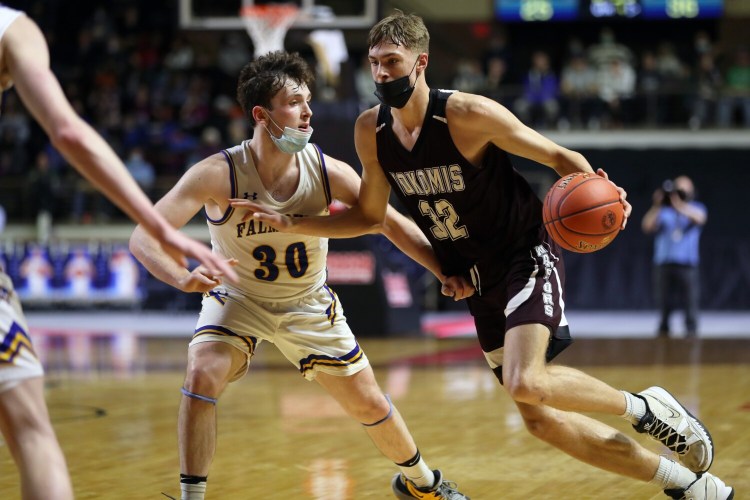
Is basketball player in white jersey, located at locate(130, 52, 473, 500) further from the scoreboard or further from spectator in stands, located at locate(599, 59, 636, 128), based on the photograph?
the scoreboard

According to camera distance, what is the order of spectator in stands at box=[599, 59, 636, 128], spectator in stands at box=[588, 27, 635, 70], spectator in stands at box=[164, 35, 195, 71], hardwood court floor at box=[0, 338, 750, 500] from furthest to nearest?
1. spectator in stands at box=[164, 35, 195, 71]
2. spectator in stands at box=[588, 27, 635, 70]
3. spectator in stands at box=[599, 59, 636, 128]
4. hardwood court floor at box=[0, 338, 750, 500]

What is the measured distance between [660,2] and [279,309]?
16953 mm

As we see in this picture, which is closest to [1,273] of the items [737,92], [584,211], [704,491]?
[584,211]

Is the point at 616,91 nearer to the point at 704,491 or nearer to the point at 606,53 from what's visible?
the point at 606,53

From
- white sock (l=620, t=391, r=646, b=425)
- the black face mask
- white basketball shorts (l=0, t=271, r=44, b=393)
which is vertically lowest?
white sock (l=620, t=391, r=646, b=425)

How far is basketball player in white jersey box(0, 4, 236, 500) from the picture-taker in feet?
8.45

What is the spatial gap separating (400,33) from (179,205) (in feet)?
3.75

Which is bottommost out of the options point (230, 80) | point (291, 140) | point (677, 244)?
point (677, 244)

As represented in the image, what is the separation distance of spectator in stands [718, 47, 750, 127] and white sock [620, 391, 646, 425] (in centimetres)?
1454

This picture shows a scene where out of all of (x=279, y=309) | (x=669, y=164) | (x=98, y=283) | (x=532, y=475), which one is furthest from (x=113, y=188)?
(x=669, y=164)

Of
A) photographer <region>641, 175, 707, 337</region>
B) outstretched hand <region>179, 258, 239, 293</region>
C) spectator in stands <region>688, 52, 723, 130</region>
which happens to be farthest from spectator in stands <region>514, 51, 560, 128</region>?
outstretched hand <region>179, 258, 239, 293</region>

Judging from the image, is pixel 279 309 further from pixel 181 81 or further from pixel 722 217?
pixel 181 81

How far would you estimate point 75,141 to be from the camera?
2.57 m

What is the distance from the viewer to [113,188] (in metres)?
2.57
